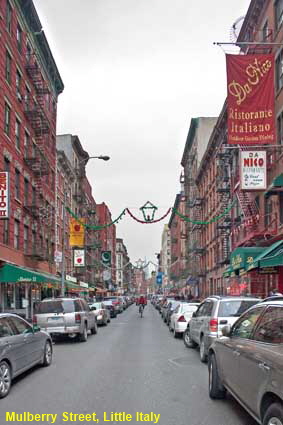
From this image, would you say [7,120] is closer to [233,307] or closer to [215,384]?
[233,307]

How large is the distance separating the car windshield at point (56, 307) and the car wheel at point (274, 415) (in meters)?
13.5

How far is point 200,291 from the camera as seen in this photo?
58406 mm

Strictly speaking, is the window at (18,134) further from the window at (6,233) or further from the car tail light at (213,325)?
the car tail light at (213,325)

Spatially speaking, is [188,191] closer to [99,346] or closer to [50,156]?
[50,156]

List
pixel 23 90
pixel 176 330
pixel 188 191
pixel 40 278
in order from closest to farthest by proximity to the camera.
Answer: pixel 176 330, pixel 40 278, pixel 23 90, pixel 188 191

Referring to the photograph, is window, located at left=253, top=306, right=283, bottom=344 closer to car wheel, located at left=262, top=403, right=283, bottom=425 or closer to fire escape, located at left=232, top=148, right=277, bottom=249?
car wheel, located at left=262, top=403, right=283, bottom=425

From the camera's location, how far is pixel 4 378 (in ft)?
28.6

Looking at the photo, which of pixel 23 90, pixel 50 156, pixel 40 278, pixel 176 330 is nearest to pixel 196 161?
pixel 50 156

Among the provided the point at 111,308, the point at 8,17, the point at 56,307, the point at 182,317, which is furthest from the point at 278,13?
the point at 111,308

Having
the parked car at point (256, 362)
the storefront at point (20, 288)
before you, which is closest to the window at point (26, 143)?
the storefront at point (20, 288)

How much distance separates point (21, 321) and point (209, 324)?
4.37m

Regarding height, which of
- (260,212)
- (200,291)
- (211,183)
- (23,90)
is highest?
(23,90)

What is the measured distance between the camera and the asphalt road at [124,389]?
24.1 feet

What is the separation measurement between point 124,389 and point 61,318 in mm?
8868
